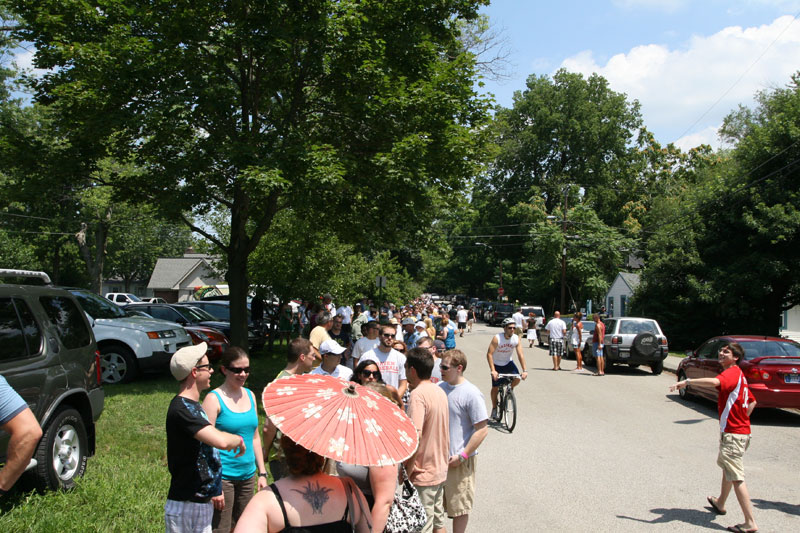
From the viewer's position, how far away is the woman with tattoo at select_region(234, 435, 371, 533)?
8.75 ft

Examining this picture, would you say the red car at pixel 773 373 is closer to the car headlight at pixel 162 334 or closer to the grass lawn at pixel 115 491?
the grass lawn at pixel 115 491

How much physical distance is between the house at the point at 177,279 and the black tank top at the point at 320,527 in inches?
2711

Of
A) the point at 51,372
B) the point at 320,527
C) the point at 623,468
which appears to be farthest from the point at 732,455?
the point at 51,372

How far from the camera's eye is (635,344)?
1844cm

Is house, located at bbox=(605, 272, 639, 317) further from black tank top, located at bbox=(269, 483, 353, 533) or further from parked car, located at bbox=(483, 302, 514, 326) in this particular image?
black tank top, located at bbox=(269, 483, 353, 533)

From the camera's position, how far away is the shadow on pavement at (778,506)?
661cm

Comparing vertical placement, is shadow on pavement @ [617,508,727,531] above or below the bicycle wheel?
below

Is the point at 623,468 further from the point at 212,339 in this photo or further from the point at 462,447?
the point at 212,339

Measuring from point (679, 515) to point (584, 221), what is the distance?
4408cm

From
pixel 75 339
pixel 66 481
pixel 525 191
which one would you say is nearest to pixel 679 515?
pixel 66 481

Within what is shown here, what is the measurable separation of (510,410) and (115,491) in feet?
21.8

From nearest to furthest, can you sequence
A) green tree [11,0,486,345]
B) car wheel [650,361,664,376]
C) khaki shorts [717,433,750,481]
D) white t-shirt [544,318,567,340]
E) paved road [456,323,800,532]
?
1. khaki shorts [717,433,750,481]
2. paved road [456,323,800,532]
3. green tree [11,0,486,345]
4. car wheel [650,361,664,376]
5. white t-shirt [544,318,567,340]

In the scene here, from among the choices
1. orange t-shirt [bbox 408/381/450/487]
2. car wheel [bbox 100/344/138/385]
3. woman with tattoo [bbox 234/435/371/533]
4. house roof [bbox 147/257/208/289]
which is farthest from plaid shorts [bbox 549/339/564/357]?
house roof [bbox 147/257/208/289]

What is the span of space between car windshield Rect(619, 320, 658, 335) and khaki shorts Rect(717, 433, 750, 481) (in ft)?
43.7
